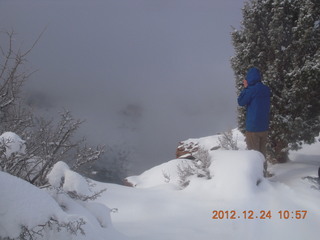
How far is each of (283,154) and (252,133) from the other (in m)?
1.75

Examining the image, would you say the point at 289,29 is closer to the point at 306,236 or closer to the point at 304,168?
the point at 304,168

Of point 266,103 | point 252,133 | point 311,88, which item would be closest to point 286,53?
point 311,88

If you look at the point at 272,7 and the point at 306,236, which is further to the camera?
the point at 272,7

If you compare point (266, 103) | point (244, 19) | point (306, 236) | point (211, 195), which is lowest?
point (306, 236)

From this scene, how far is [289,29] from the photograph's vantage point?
7.14 metres

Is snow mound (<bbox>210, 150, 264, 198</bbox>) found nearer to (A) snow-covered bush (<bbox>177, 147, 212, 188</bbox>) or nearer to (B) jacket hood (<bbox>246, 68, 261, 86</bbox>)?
(A) snow-covered bush (<bbox>177, 147, 212, 188</bbox>)

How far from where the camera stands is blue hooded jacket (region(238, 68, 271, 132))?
6191 millimetres

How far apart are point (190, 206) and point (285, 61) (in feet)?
13.3

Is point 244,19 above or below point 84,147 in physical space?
above

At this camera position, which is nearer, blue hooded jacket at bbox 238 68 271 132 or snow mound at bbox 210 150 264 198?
snow mound at bbox 210 150 264 198
